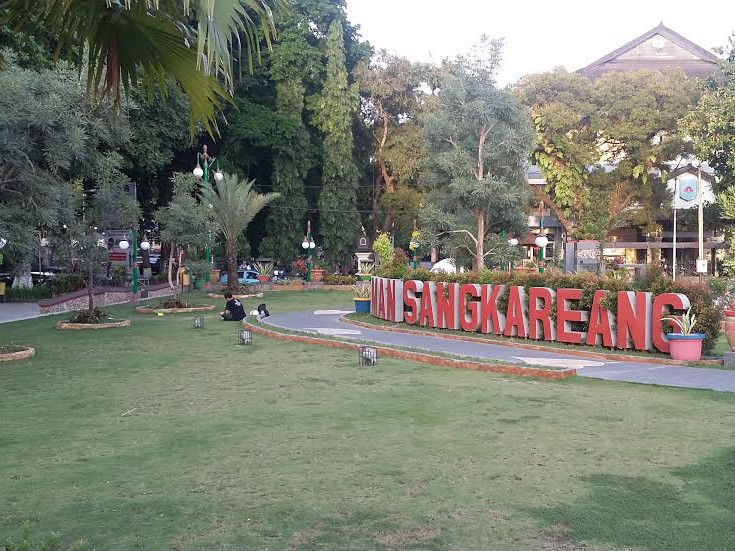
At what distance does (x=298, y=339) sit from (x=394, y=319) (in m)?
4.71

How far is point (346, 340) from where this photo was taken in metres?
17.8

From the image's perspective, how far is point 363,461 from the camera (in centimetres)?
758

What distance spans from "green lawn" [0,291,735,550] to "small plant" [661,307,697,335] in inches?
136

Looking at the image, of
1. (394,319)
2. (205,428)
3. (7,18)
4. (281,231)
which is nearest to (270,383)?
(205,428)

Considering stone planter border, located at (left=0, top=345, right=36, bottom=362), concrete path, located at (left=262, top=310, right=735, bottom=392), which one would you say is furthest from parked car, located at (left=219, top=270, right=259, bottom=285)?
stone planter border, located at (left=0, top=345, right=36, bottom=362)

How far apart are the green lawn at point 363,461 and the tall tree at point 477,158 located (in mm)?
18248

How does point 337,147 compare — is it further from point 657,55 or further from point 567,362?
point 567,362

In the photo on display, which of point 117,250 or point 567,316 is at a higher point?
point 117,250

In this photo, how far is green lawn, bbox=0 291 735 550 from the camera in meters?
5.67

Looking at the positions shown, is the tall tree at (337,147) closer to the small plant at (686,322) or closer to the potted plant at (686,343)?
the small plant at (686,322)

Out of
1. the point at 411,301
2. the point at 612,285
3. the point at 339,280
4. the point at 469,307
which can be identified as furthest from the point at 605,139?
the point at 612,285

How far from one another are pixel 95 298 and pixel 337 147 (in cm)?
2215

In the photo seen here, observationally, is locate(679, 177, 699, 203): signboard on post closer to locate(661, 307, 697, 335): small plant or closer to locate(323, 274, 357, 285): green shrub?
locate(323, 274, 357, 285): green shrub

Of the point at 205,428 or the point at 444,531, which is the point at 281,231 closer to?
the point at 205,428
